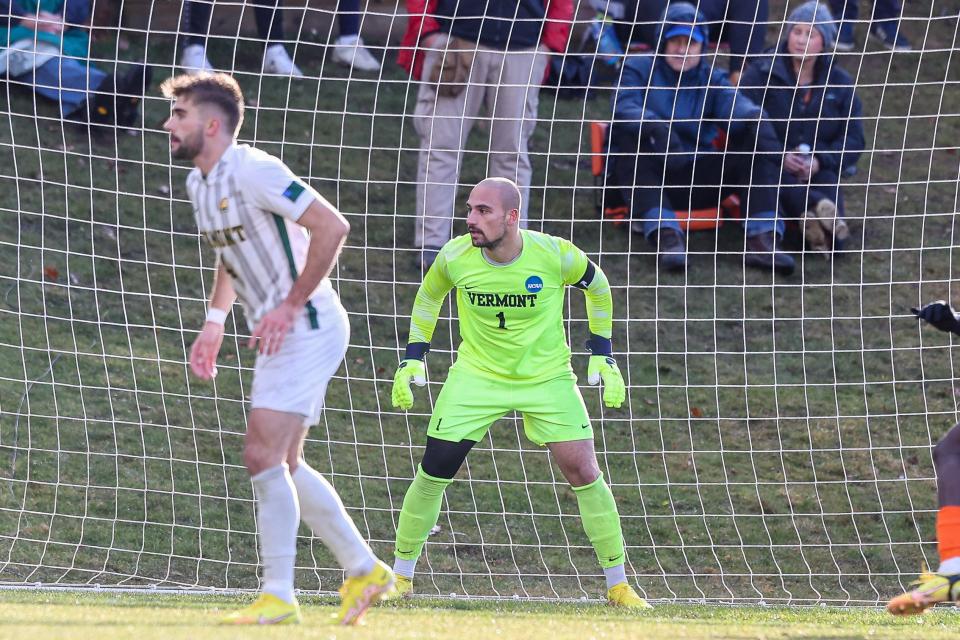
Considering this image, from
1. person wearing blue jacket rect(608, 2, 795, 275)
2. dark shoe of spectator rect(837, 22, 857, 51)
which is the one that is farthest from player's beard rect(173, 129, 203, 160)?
dark shoe of spectator rect(837, 22, 857, 51)

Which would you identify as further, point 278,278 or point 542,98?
point 542,98

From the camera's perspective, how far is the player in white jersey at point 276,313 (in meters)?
4.88

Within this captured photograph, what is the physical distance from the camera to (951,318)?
18.4 feet

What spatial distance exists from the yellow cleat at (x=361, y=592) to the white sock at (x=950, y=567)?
6.93 feet

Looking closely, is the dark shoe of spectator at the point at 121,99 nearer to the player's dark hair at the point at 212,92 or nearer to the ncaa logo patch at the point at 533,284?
the ncaa logo patch at the point at 533,284

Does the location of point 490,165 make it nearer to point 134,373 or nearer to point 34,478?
point 134,373

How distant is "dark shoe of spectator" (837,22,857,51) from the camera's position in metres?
13.0

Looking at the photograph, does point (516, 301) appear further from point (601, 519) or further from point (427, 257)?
point (427, 257)

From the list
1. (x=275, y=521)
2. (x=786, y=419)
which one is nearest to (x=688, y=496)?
(x=786, y=419)

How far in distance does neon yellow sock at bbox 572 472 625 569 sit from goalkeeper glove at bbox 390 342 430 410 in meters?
0.89

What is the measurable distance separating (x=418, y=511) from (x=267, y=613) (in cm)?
187

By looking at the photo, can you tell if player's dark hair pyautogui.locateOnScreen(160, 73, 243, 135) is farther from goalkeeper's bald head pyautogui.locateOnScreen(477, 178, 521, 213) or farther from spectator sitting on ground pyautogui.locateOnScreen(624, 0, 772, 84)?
spectator sitting on ground pyautogui.locateOnScreen(624, 0, 772, 84)

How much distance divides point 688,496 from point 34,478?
391 centimetres

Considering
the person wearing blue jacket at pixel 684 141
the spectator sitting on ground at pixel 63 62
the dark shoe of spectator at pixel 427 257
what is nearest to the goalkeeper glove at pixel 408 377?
the dark shoe of spectator at pixel 427 257
